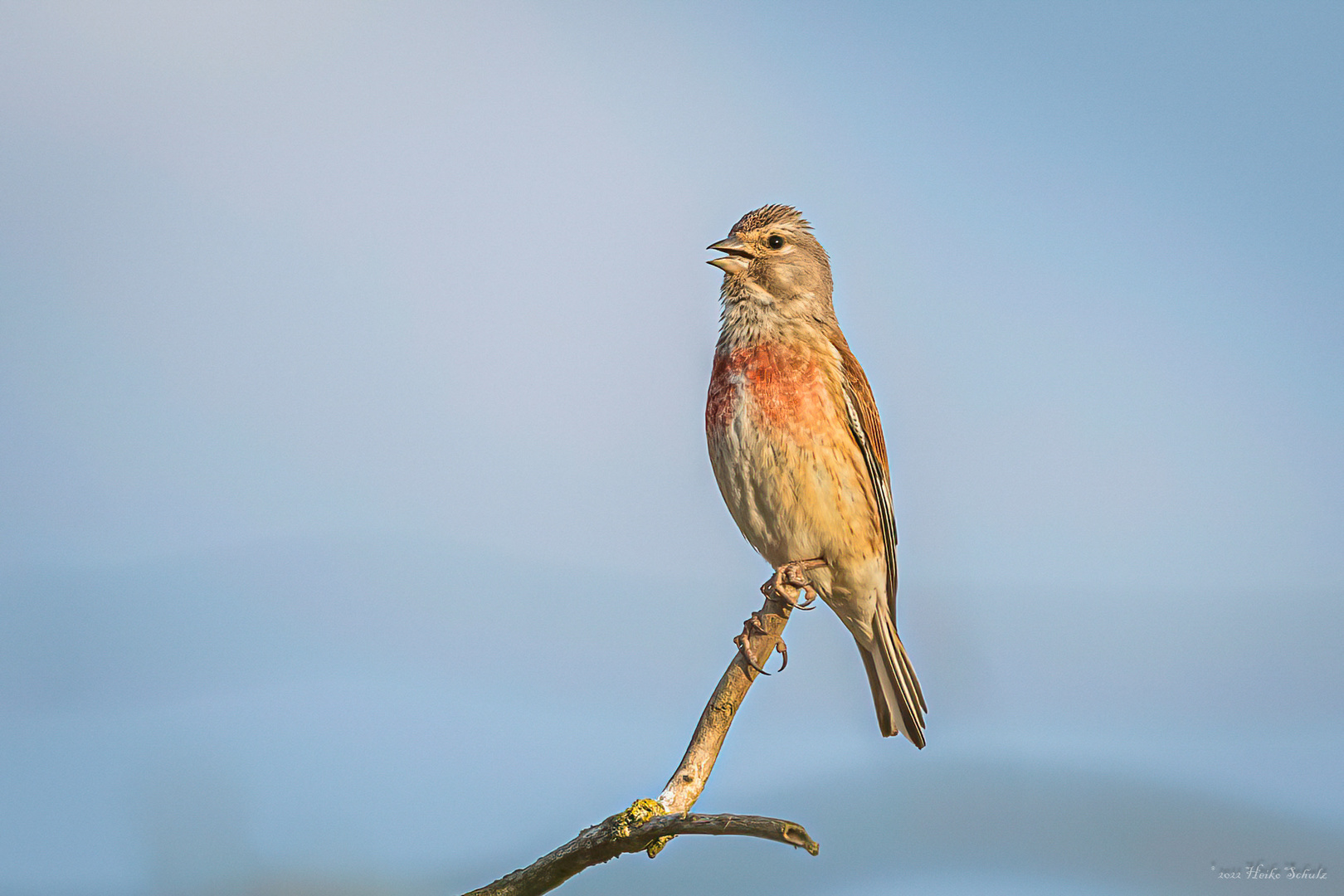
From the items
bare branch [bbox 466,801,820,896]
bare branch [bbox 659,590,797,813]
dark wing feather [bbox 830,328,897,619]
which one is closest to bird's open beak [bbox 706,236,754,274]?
dark wing feather [bbox 830,328,897,619]

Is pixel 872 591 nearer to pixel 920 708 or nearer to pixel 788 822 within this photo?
pixel 920 708

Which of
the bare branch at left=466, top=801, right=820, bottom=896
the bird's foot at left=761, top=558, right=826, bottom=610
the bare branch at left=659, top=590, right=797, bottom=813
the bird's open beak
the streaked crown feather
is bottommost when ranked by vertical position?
the bare branch at left=466, top=801, right=820, bottom=896

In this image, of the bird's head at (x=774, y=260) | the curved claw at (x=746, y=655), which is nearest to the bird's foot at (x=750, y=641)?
the curved claw at (x=746, y=655)

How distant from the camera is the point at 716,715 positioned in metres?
3.52

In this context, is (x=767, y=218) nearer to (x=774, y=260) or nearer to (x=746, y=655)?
(x=774, y=260)

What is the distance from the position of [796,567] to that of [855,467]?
0.50 m

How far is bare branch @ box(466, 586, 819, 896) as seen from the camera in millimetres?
2580

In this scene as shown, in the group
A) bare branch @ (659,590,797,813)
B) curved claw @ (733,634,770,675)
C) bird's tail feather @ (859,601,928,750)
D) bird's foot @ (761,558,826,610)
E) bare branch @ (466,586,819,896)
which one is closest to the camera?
bare branch @ (466,586,819,896)

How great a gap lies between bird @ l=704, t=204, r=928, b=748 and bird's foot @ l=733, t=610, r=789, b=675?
13.3 inches

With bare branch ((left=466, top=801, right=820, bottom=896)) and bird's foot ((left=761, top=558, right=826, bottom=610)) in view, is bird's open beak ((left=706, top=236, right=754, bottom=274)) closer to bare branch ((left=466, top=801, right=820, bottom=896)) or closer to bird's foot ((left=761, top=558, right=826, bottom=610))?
bird's foot ((left=761, top=558, right=826, bottom=610))

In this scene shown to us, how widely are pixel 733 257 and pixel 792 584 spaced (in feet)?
4.96

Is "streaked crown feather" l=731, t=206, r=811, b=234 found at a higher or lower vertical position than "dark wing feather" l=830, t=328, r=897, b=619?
higher

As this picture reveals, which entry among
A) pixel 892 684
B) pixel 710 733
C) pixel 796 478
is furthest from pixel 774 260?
pixel 710 733

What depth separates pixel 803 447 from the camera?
4.76 meters
